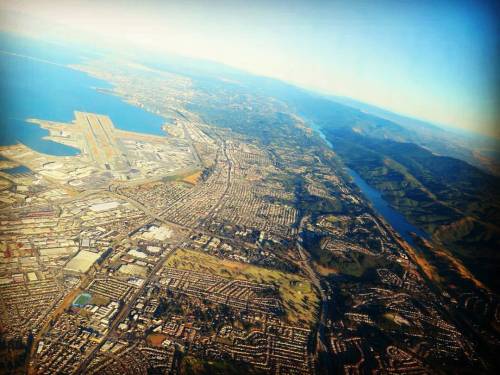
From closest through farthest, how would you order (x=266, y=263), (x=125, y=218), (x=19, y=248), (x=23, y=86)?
(x=19, y=248) < (x=266, y=263) < (x=125, y=218) < (x=23, y=86)

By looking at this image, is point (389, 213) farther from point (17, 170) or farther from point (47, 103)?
point (47, 103)

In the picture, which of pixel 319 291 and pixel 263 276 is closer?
pixel 319 291

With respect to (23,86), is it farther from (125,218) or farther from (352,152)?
(352,152)

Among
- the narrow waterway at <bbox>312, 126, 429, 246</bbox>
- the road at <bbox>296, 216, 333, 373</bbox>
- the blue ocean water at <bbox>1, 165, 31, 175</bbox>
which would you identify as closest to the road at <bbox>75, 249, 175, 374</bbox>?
the road at <bbox>296, 216, 333, 373</bbox>

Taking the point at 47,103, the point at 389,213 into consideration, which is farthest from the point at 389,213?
the point at 47,103

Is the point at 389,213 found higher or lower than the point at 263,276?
lower

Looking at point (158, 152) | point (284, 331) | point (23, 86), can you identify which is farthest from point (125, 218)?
point (23, 86)

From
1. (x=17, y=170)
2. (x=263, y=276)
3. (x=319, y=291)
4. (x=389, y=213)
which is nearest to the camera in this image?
(x=319, y=291)

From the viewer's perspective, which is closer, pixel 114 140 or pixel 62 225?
pixel 62 225

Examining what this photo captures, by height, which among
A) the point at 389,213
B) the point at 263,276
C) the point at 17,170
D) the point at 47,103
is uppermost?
the point at 47,103
